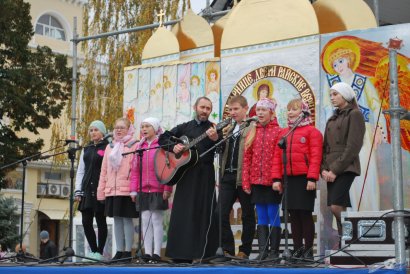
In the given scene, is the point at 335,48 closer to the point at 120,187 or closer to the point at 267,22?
the point at 267,22

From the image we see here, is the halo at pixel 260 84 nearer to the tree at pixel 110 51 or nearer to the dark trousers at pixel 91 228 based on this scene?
the dark trousers at pixel 91 228

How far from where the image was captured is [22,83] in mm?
20234

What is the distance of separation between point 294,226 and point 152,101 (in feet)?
13.0

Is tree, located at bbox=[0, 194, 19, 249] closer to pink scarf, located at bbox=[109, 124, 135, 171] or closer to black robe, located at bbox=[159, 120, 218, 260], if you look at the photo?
pink scarf, located at bbox=[109, 124, 135, 171]

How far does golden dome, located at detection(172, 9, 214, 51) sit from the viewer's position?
466 inches

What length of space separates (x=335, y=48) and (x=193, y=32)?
2.77 metres

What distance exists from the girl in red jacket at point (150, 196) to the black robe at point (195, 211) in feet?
1.33

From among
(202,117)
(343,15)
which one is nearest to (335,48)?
(343,15)

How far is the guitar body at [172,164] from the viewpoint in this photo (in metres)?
8.61

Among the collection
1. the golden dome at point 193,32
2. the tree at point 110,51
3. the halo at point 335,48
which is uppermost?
the tree at point 110,51

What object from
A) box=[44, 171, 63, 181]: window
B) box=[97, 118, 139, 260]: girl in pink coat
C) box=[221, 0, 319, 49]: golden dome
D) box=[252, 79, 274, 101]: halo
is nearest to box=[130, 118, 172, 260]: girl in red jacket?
box=[97, 118, 139, 260]: girl in pink coat

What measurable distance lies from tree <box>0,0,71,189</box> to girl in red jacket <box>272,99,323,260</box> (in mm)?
12056

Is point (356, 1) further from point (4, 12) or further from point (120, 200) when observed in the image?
point (4, 12)

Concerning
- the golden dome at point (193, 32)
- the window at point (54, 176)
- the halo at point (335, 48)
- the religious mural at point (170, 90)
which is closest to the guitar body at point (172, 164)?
the religious mural at point (170, 90)
